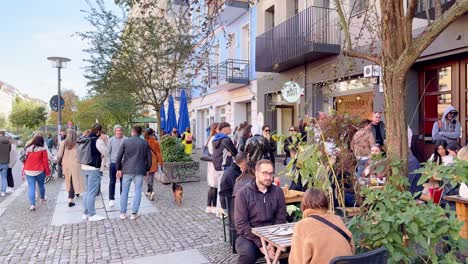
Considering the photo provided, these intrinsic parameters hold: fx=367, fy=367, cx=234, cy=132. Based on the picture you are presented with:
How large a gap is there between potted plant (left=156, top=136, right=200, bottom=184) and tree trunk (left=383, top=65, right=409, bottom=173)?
8078mm

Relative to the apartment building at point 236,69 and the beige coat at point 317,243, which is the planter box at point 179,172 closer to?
the apartment building at point 236,69

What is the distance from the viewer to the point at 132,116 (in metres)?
26.0

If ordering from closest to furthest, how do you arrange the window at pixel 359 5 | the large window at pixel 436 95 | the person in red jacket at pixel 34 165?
the window at pixel 359 5 → the person in red jacket at pixel 34 165 → the large window at pixel 436 95

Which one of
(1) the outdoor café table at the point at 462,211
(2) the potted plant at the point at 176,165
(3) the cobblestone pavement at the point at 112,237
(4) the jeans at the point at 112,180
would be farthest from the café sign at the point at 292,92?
(1) the outdoor café table at the point at 462,211

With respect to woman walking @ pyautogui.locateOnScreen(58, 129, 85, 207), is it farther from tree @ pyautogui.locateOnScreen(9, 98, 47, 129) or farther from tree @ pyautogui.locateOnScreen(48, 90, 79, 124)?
tree @ pyautogui.locateOnScreen(9, 98, 47, 129)

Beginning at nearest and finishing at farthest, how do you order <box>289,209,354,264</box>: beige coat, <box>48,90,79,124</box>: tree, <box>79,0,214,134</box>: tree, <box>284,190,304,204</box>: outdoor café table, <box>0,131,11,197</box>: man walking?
<box>289,209,354,264</box>: beige coat
<box>284,190,304,204</box>: outdoor café table
<box>0,131,11,197</box>: man walking
<box>79,0,214,134</box>: tree
<box>48,90,79,124</box>: tree

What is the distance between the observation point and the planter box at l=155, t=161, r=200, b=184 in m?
10.8

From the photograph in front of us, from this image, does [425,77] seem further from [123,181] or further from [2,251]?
[2,251]

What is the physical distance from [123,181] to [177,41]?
27.0 ft

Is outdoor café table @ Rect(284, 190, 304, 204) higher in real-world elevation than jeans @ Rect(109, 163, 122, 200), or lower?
higher

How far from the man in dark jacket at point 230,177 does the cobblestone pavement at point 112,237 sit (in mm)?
720

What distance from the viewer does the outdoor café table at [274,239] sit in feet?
10.4

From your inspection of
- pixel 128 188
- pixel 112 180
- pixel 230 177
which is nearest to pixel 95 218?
pixel 128 188

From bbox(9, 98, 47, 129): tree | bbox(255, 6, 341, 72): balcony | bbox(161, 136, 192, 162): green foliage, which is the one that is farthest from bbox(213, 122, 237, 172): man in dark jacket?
bbox(9, 98, 47, 129): tree
